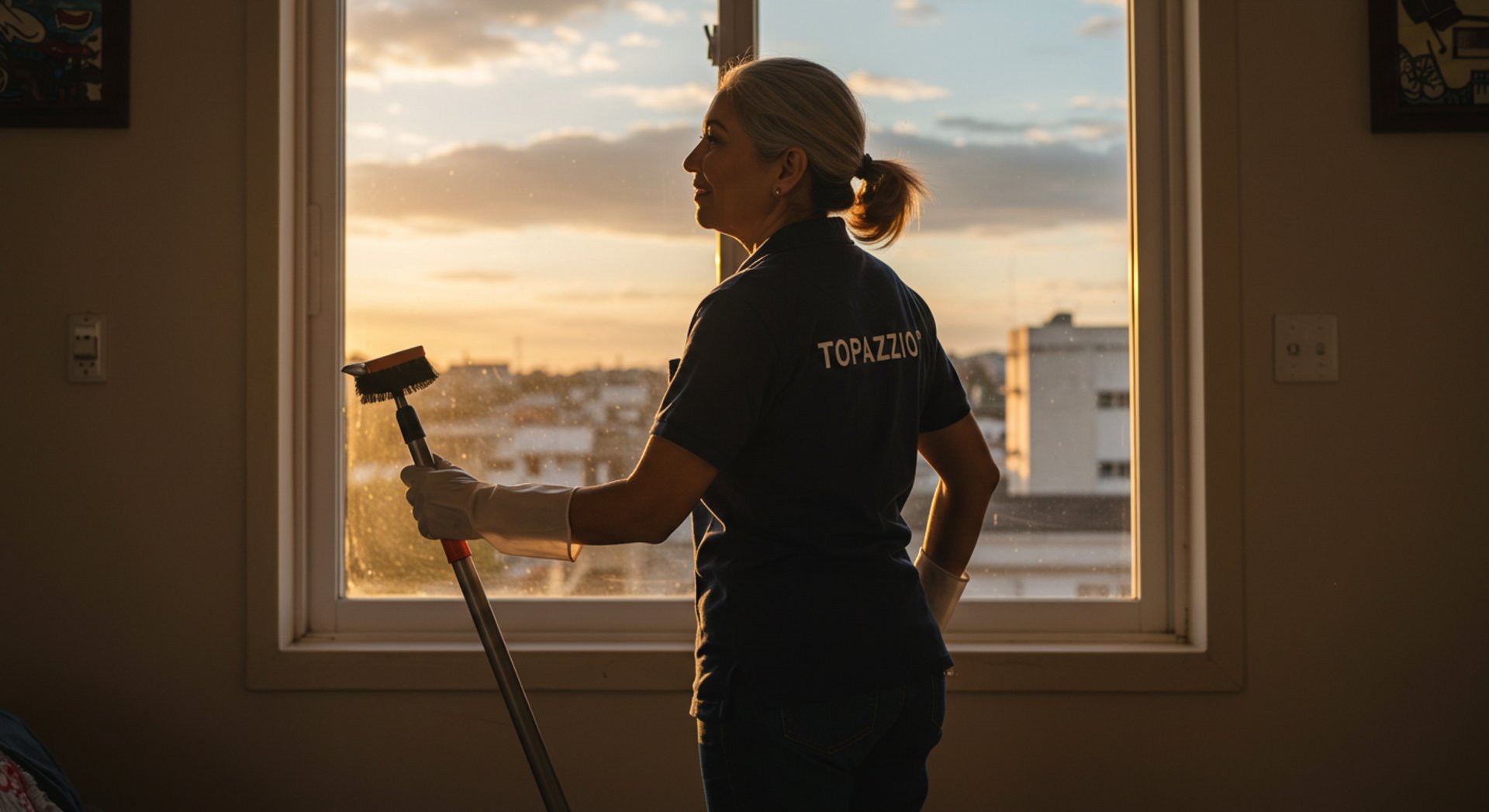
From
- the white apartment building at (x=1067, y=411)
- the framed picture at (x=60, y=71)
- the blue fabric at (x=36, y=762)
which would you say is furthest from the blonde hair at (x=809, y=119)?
the blue fabric at (x=36, y=762)

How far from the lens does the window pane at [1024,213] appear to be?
1.86 meters

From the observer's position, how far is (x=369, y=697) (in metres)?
1.74

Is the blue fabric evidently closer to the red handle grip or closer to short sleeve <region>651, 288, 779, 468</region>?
the red handle grip

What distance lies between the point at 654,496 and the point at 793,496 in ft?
0.45

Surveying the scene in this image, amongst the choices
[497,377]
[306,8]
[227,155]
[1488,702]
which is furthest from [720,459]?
[1488,702]

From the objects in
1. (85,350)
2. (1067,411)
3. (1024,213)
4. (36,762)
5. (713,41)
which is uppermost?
(713,41)

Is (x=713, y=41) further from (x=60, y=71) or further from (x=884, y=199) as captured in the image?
(x=60, y=71)

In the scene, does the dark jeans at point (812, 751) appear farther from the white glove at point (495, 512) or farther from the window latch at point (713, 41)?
the window latch at point (713, 41)

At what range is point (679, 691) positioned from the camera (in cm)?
172

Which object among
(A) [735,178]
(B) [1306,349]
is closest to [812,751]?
(A) [735,178]

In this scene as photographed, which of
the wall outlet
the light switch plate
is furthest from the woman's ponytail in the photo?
the wall outlet

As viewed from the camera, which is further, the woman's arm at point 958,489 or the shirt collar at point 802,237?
the woman's arm at point 958,489

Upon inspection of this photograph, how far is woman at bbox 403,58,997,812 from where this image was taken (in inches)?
39.9

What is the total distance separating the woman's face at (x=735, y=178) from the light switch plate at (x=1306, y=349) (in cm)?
99
